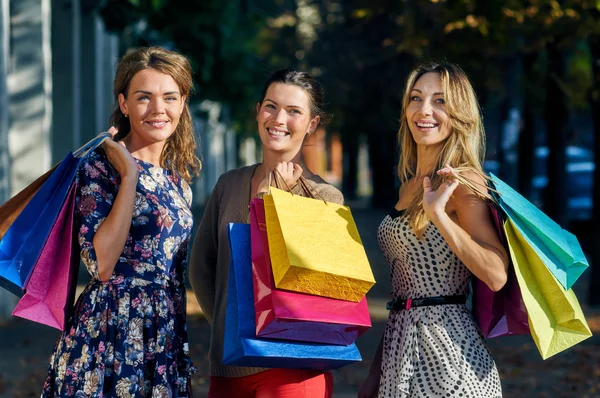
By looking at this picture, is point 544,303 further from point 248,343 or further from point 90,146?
point 90,146

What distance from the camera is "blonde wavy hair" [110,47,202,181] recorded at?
13.7ft

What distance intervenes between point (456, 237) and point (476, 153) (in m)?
0.42

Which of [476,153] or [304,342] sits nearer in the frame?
[304,342]

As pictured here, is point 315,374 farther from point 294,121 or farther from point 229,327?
point 294,121

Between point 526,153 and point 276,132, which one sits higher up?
point 526,153

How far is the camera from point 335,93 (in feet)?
94.7

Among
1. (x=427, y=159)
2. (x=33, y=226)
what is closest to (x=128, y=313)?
(x=33, y=226)

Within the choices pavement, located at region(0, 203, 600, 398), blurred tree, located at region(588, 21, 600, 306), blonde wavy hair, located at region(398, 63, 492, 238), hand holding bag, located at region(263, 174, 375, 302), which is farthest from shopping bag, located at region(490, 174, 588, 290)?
blurred tree, located at region(588, 21, 600, 306)

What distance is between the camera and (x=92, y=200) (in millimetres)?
3893

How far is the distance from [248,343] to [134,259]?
604 mm

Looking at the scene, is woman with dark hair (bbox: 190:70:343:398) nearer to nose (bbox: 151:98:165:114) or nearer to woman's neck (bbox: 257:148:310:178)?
woman's neck (bbox: 257:148:310:178)

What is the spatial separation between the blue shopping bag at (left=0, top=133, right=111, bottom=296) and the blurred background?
1.13 meters

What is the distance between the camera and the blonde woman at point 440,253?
389cm

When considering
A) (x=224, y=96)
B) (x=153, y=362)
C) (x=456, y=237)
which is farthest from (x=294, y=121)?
(x=224, y=96)
